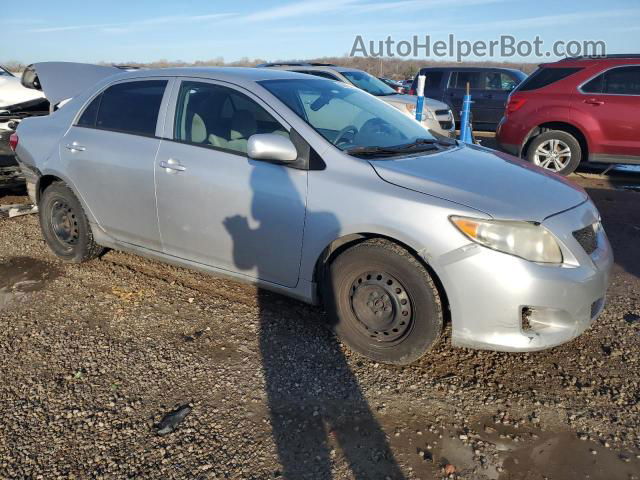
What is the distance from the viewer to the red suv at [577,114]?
24.6 ft

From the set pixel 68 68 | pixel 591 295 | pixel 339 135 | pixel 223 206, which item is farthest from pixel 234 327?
pixel 68 68

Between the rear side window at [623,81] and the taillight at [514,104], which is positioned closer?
the rear side window at [623,81]

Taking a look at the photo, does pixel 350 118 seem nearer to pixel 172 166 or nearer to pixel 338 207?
pixel 338 207

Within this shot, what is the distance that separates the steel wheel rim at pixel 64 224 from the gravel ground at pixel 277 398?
65 centimetres

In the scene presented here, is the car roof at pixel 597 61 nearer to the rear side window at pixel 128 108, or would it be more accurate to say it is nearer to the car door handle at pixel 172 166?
the rear side window at pixel 128 108

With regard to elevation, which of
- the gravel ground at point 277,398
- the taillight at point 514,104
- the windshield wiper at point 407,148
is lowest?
the gravel ground at point 277,398

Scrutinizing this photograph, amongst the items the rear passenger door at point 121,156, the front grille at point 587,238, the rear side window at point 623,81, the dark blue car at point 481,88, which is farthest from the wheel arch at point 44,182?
the dark blue car at point 481,88

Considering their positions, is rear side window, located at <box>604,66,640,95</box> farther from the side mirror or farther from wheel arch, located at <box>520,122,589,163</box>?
the side mirror

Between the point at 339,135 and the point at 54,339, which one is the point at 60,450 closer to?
the point at 54,339

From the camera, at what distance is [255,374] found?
3.04m

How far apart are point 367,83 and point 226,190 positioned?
7.99 meters

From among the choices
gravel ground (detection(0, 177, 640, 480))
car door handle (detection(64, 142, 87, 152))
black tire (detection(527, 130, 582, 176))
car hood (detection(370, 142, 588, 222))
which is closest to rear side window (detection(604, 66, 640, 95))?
black tire (detection(527, 130, 582, 176))

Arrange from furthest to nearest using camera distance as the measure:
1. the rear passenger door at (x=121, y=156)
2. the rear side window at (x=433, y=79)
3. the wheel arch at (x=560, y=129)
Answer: the rear side window at (x=433, y=79) → the wheel arch at (x=560, y=129) → the rear passenger door at (x=121, y=156)

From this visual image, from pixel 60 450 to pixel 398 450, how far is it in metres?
1.58
